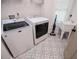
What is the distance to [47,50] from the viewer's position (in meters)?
2.58

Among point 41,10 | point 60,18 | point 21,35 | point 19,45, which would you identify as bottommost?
point 19,45

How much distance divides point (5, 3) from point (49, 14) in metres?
1.51

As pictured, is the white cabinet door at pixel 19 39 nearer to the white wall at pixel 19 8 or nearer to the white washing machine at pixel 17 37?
the white washing machine at pixel 17 37

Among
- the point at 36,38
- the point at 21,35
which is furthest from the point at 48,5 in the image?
the point at 21,35

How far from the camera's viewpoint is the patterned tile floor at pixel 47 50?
2.34 metres

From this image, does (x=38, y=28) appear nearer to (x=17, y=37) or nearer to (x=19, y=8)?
(x=17, y=37)

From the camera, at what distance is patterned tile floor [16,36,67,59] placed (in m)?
2.34

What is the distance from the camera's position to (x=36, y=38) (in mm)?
2754

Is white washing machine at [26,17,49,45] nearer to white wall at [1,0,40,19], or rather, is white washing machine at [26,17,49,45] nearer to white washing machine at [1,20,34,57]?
white washing machine at [1,20,34,57]

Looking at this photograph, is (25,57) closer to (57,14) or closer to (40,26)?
(40,26)

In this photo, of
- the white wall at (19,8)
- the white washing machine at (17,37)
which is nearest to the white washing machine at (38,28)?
the white washing machine at (17,37)

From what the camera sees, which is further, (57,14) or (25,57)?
(57,14)

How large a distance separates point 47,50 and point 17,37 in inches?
35.7

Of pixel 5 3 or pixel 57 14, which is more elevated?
pixel 5 3
